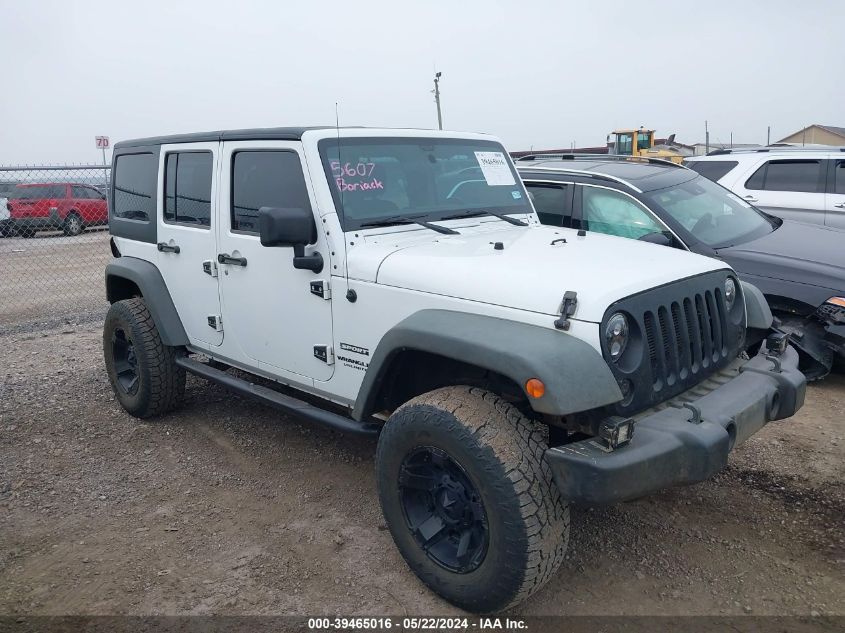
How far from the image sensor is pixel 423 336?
9.34 feet

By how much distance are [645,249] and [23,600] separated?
127 inches

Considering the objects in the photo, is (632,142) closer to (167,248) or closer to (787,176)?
(787,176)

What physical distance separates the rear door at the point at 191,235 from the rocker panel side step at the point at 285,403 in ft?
0.55

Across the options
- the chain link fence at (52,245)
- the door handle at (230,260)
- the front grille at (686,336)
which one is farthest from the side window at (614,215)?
the chain link fence at (52,245)

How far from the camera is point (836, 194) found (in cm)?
803

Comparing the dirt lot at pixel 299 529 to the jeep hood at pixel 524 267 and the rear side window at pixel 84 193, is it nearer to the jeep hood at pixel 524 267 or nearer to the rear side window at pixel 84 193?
the jeep hood at pixel 524 267

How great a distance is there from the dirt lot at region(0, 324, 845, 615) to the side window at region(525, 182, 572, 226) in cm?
239

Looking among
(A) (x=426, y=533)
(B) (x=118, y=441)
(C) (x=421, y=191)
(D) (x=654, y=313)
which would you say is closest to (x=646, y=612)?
(A) (x=426, y=533)

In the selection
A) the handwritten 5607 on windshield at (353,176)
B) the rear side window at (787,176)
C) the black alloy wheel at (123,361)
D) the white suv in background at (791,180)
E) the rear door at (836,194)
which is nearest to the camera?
the handwritten 5607 on windshield at (353,176)

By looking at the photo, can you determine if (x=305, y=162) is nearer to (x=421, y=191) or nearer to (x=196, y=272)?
(x=421, y=191)

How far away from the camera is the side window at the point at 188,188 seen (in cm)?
426

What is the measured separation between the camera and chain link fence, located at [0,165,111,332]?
29.2 feet

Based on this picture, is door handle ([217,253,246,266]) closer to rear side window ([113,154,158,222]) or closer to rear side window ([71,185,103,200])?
rear side window ([113,154,158,222])

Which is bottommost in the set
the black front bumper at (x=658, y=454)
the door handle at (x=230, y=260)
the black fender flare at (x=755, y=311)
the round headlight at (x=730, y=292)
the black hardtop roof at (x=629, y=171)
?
the black front bumper at (x=658, y=454)
